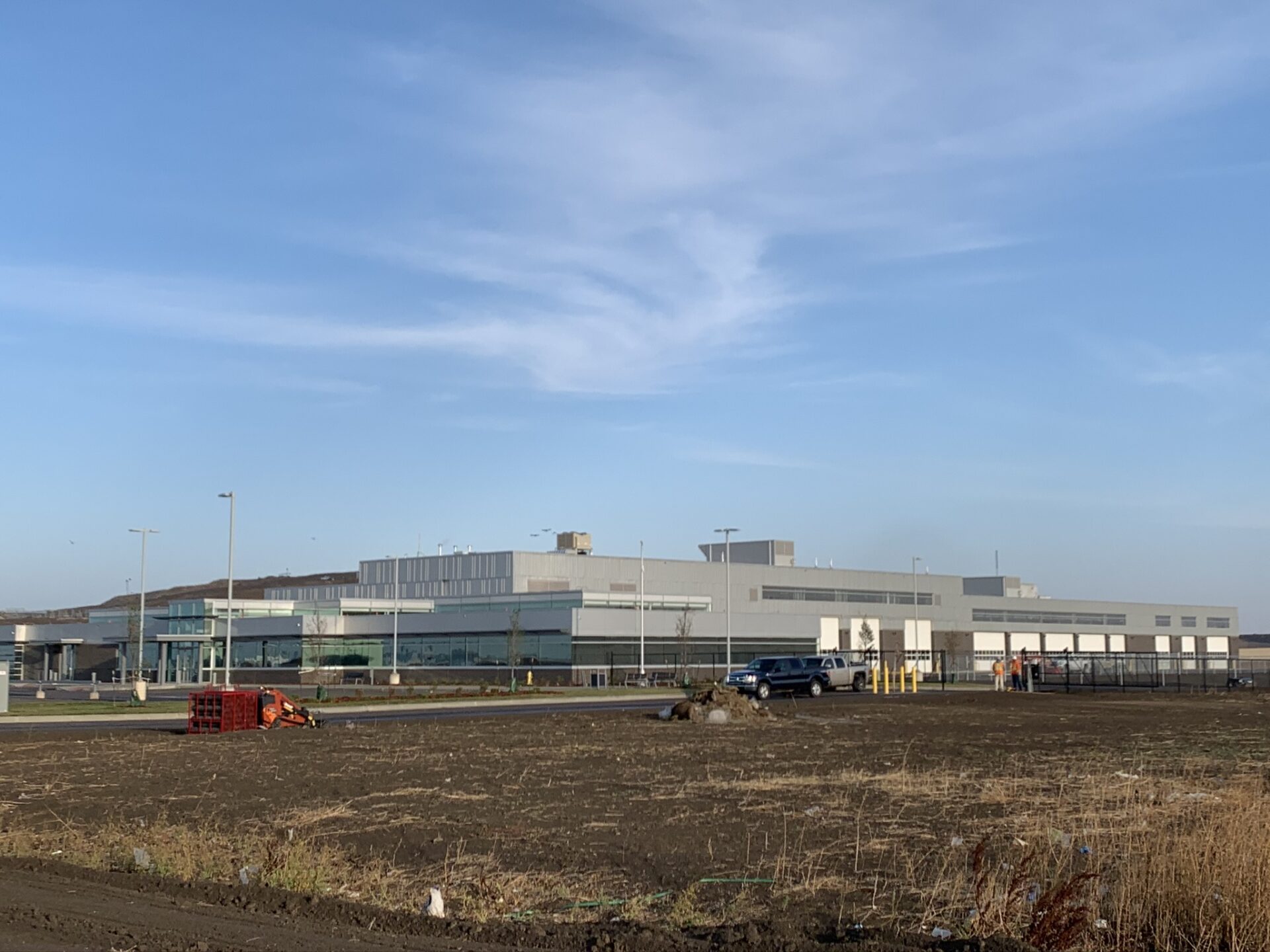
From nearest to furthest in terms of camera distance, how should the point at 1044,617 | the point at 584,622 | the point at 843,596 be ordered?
the point at 584,622 < the point at 843,596 < the point at 1044,617

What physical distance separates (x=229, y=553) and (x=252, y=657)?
116ft

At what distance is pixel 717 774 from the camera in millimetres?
20875

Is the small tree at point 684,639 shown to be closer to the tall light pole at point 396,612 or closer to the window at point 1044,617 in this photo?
the tall light pole at point 396,612

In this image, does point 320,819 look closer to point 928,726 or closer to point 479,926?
point 479,926

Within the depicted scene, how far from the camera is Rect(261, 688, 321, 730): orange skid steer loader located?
112 ft

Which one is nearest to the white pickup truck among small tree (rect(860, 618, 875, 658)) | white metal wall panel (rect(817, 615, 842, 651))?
small tree (rect(860, 618, 875, 658))

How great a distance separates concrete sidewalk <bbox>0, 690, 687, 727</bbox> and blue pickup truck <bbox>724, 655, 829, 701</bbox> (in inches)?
118

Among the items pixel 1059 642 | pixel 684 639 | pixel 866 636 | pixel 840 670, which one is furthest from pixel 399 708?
pixel 1059 642

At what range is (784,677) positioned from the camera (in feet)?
188

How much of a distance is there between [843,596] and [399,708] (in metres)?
73.0

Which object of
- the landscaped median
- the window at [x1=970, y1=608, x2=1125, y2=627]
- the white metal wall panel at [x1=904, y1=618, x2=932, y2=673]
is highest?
the window at [x1=970, y1=608, x2=1125, y2=627]

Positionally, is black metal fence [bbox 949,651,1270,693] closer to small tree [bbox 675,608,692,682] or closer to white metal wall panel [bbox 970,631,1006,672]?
small tree [bbox 675,608,692,682]

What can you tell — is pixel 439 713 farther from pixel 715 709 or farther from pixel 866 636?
pixel 866 636

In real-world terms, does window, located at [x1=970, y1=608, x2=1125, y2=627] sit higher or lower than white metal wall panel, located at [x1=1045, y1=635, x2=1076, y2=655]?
higher
